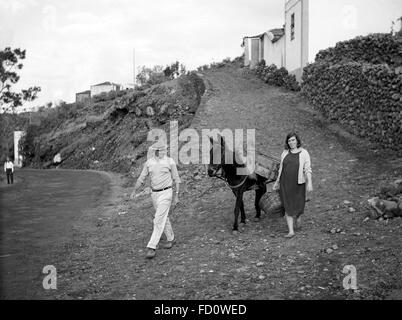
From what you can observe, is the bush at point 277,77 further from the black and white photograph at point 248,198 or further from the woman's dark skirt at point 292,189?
the woman's dark skirt at point 292,189

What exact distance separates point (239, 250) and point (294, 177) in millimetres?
1543

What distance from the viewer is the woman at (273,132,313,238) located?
755 cm

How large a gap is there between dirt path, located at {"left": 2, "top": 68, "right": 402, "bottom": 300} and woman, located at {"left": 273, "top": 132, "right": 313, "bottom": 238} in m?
0.52

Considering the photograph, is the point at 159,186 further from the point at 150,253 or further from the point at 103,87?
the point at 103,87

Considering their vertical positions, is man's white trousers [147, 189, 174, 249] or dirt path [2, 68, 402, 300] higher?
man's white trousers [147, 189, 174, 249]

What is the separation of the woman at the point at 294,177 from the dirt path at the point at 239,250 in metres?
0.52

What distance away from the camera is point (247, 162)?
Result: 28.0 ft

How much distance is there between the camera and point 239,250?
24.3 ft

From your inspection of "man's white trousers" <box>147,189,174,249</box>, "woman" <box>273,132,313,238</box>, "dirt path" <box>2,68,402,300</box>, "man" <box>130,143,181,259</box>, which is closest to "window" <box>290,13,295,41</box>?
"dirt path" <box>2,68,402,300</box>

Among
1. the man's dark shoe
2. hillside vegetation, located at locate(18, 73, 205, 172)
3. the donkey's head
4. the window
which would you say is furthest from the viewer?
hillside vegetation, located at locate(18, 73, 205, 172)

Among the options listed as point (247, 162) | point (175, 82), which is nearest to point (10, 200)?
point (247, 162)

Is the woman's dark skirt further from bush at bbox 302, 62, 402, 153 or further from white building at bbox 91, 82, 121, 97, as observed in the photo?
white building at bbox 91, 82, 121, 97

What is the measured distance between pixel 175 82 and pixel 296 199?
830 inches
